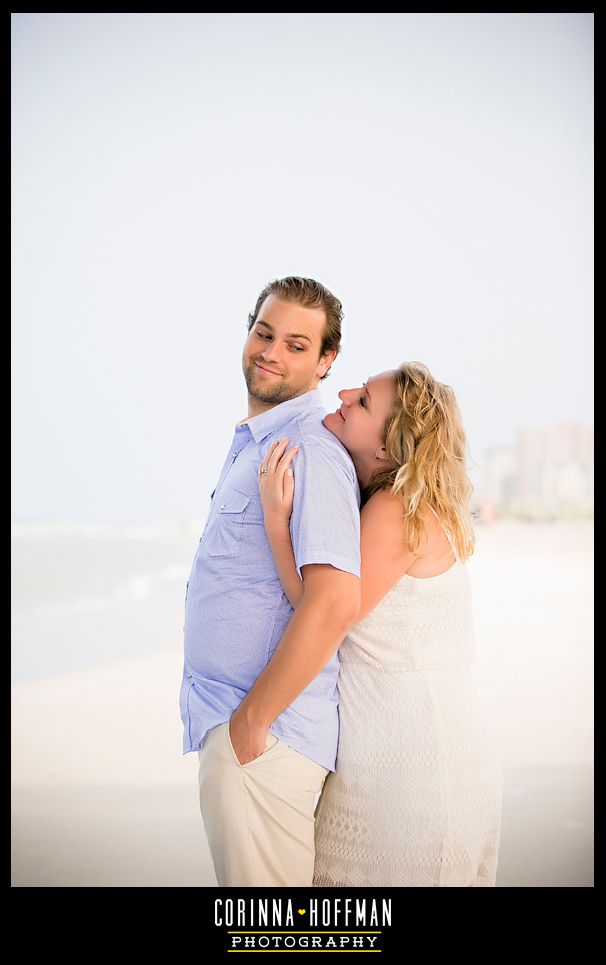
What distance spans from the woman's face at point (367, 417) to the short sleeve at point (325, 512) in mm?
97

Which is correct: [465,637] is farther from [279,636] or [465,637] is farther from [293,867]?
[293,867]

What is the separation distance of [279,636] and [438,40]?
10.6 metres

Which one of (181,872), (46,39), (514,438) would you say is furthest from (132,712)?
(514,438)

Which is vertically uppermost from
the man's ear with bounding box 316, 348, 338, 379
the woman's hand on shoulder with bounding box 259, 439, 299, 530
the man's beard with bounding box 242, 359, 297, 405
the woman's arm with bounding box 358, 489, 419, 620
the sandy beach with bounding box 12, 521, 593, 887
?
the man's ear with bounding box 316, 348, 338, 379

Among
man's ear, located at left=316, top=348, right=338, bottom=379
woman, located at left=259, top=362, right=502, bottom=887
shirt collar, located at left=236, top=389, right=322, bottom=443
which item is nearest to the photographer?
woman, located at left=259, top=362, right=502, bottom=887

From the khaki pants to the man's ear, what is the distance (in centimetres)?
90

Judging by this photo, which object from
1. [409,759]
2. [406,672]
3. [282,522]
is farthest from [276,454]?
[409,759]

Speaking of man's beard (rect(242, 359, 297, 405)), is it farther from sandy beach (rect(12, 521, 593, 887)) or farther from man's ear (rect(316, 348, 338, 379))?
sandy beach (rect(12, 521, 593, 887))

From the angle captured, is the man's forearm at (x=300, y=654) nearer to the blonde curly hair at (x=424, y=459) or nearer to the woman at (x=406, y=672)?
the woman at (x=406, y=672)

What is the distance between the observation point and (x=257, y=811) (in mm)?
1730

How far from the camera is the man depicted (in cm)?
166

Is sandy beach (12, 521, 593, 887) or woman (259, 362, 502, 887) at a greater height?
woman (259, 362, 502, 887)

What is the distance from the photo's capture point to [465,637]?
6.15 ft

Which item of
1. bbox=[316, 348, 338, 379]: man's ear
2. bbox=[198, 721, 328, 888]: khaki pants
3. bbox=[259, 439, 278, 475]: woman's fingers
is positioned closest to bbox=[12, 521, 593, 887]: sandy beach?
bbox=[198, 721, 328, 888]: khaki pants
